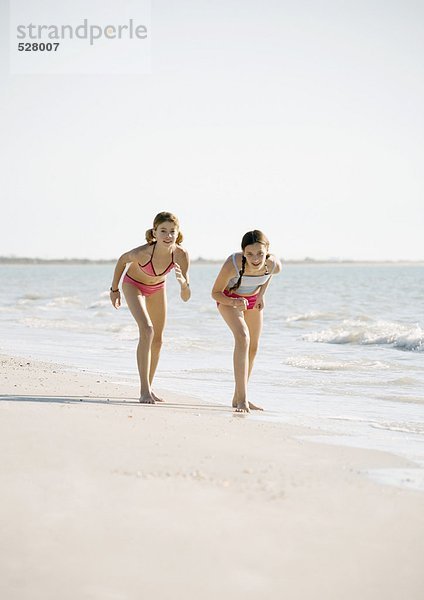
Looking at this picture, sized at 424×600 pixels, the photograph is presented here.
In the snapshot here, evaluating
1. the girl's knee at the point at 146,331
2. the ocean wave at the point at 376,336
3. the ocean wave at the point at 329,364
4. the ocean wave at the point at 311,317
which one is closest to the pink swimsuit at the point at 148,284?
the girl's knee at the point at 146,331

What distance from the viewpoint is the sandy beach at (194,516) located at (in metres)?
3.17

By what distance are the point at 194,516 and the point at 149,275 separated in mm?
4246

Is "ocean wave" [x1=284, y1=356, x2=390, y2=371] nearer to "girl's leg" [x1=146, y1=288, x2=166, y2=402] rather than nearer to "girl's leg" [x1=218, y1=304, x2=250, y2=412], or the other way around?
"girl's leg" [x1=146, y1=288, x2=166, y2=402]

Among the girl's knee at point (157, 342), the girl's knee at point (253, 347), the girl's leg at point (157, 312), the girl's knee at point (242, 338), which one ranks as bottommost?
the girl's knee at point (253, 347)

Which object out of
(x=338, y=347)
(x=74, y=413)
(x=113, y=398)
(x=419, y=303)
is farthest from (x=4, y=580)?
(x=419, y=303)

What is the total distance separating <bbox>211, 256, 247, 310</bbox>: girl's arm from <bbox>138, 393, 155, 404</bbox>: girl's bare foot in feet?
3.48

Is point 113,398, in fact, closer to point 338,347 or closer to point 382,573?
point 382,573

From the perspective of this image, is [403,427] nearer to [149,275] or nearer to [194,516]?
[149,275]

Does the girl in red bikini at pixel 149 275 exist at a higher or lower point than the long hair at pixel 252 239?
lower

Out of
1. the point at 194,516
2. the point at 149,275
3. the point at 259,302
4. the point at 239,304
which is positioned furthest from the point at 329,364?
the point at 194,516

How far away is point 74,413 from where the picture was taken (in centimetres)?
613

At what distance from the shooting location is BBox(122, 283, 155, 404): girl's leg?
7.51 m

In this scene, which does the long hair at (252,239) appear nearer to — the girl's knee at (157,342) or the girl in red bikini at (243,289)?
the girl in red bikini at (243,289)

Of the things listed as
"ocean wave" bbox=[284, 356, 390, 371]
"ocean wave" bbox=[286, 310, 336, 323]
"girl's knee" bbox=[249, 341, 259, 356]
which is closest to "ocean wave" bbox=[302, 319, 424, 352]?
"ocean wave" bbox=[284, 356, 390, 371]
